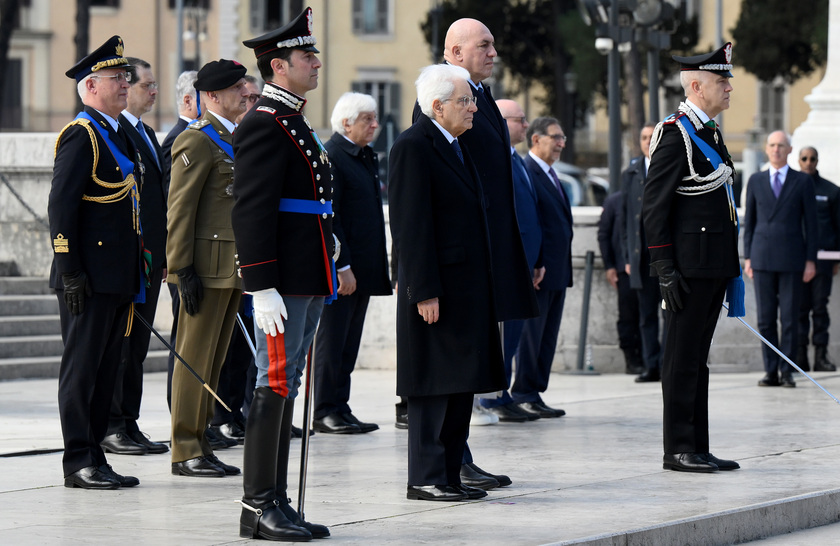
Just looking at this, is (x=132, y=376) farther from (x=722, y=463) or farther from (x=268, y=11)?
(x=268, y=11)

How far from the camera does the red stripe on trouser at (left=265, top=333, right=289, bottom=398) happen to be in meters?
6.18

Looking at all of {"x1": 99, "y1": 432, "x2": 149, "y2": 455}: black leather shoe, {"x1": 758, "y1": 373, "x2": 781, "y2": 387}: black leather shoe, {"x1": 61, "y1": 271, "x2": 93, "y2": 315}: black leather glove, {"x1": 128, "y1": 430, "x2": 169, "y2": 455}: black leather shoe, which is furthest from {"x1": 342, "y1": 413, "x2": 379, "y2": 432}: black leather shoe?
{"x1": 758, "y1": 373, "x2": 781, "y2": 387}: black leather shoe

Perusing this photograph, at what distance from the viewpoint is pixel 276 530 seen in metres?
6.09

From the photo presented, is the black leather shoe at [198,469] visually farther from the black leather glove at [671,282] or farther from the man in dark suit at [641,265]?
the man in dark suit at [641,265]

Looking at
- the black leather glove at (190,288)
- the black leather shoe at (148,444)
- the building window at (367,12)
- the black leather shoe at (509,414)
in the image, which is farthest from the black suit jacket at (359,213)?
the building window at (367,12)

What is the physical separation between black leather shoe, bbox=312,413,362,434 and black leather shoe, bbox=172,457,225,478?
173 cm

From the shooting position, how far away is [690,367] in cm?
802

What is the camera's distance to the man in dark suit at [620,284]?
13211mm

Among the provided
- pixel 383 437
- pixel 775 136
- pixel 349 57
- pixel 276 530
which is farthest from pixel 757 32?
pixel 276 530

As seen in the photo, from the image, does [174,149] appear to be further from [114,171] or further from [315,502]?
[315,502]

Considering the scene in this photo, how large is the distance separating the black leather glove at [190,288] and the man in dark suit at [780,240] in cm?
589

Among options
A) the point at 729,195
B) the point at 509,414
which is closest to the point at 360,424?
the point at 509,414

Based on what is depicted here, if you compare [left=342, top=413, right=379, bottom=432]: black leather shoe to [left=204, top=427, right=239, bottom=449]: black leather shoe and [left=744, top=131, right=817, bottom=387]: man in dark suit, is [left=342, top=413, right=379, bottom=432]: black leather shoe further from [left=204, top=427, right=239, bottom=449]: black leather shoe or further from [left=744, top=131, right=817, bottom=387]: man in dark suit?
[left=744, top=131, right=817, bottom=387]: man in dark suit

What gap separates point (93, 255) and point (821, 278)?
769 centimetres
